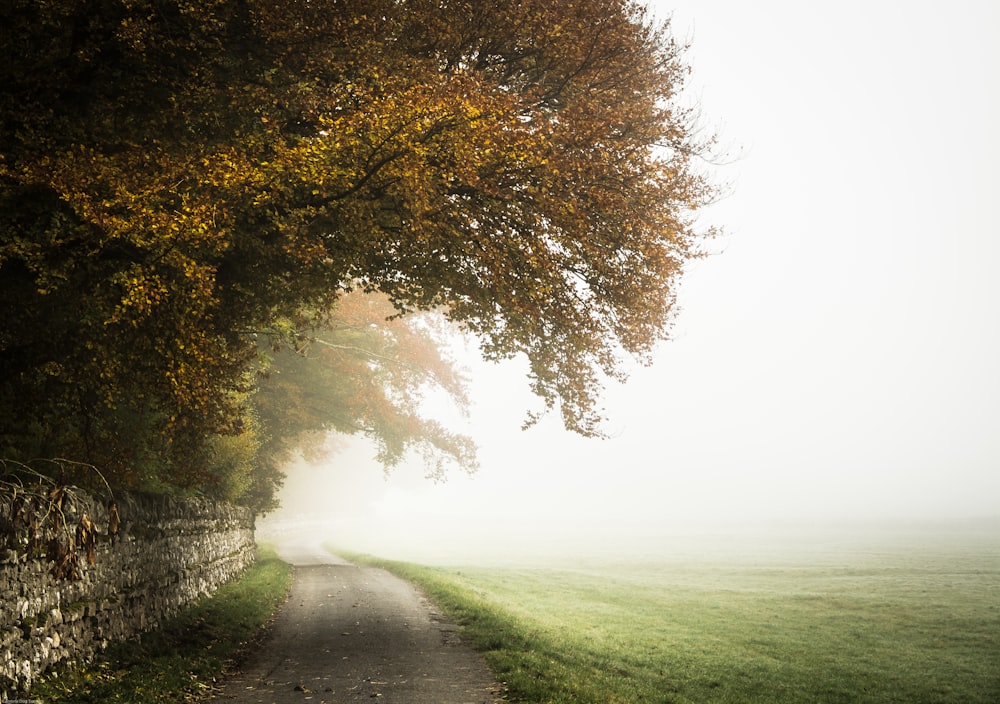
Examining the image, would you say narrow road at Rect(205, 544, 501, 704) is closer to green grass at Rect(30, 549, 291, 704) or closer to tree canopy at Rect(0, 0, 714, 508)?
green grass at Rect(30, 549, 291, 704)

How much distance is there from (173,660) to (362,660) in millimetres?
3100

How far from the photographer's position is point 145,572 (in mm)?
11898

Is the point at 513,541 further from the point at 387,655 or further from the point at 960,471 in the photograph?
the point at 960,471

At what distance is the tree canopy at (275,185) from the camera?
8898mm

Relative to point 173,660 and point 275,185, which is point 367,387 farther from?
point 275,185

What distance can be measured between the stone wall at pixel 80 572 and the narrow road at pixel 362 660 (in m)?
2.21

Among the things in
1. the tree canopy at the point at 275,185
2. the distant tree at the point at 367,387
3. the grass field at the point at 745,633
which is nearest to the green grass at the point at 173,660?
the tree canopy at the point at 275,185

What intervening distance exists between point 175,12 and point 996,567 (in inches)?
1782

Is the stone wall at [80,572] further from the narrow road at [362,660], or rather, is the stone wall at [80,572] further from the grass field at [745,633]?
the grass field at [745,633]

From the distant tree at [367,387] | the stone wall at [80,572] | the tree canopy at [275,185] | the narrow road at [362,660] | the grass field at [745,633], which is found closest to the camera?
the stone wall at [80,572]

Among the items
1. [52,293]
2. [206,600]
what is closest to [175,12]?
[52,293]

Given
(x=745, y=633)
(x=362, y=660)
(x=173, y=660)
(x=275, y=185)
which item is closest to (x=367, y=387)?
(x=745, y=633)

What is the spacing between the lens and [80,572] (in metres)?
9.24

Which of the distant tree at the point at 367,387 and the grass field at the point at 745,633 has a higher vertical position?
the distant tree at the point at 367,387
